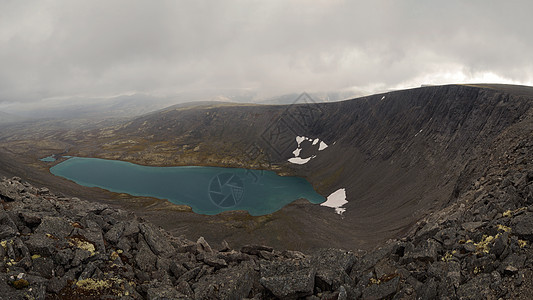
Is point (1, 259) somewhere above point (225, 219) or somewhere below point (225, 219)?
above

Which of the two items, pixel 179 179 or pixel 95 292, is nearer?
pixel 95 292

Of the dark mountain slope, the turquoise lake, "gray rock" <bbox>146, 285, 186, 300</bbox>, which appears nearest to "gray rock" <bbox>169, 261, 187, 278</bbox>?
"gray rock" <bbox>146, 285, 186, 300</bbox>

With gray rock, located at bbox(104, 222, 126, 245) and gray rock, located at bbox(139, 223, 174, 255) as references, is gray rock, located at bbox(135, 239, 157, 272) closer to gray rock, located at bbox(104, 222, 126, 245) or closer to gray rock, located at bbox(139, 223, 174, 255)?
gray rock, located at bbox(139, 223, 174, 255)

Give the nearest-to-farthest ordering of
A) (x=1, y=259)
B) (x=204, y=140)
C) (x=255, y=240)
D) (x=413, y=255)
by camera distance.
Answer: (x=1, y=259) → (x=413, y=255) → (x=255, y=240) → (x=204, y=140)

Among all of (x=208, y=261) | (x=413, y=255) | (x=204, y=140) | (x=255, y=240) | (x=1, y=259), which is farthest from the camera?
(x=204, y=140)

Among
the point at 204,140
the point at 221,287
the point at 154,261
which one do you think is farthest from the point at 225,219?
the point at 204,140

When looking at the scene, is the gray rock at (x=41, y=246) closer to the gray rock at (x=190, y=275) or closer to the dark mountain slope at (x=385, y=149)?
the gray rock at (x=190, y=275)

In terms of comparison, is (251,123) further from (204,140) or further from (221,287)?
(221,287)

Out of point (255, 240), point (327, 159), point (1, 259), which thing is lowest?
point (255, 240)
